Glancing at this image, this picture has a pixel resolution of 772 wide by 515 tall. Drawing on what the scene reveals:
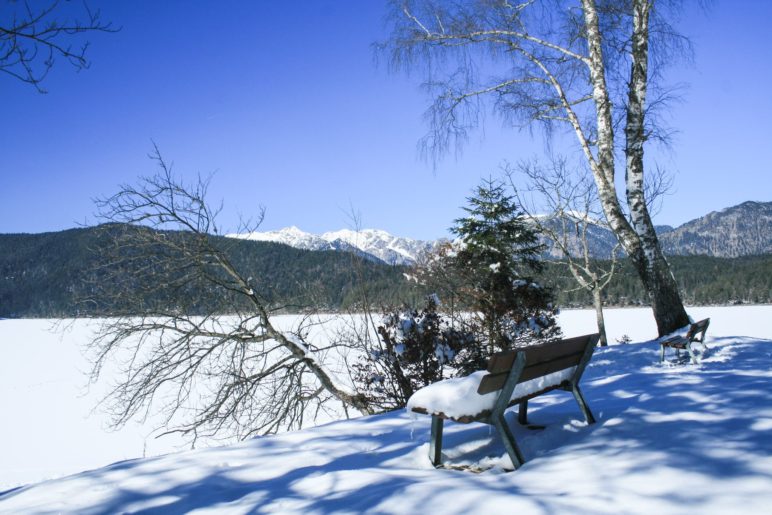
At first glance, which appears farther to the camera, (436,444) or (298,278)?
(298,278)

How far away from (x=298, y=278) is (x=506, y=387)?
7236 mm

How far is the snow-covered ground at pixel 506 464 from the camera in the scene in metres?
2.03

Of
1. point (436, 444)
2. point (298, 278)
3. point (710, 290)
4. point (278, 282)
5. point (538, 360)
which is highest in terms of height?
point (298, 278)

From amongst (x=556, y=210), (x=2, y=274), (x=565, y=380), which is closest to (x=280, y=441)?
(x=565, y=380)

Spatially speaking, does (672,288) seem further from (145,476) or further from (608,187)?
(145,476)

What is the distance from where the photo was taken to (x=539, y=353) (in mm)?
2881

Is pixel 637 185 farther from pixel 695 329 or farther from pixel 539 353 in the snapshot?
pixel 539 353

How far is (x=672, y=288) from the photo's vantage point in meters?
7.32

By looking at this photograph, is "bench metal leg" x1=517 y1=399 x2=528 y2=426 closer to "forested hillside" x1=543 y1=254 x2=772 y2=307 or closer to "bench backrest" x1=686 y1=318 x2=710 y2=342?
"bench backrest" x1=686 y1=318 x2=710 y2=342

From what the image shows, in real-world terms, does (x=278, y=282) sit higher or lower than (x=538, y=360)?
higher

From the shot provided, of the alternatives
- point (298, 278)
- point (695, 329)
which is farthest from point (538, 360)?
point (298, 278)

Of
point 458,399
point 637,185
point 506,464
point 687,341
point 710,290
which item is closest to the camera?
point 458,399

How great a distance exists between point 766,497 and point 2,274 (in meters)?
158

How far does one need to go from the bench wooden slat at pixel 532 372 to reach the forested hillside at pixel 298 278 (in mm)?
5290
